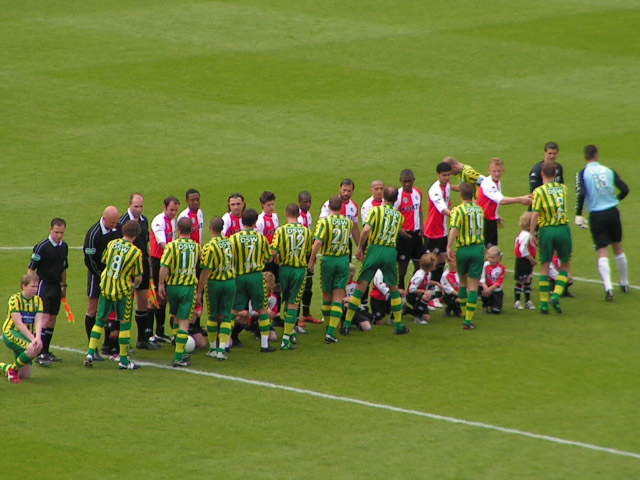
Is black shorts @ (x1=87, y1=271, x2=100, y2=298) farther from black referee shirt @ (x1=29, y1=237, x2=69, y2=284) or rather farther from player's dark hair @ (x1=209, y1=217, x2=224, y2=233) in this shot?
player's dark hair @ (x1=209, y1=217, x2=224, y2=233)

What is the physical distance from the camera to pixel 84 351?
14750 millimetres

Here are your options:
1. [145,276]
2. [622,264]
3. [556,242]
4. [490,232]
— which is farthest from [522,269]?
[145,276]

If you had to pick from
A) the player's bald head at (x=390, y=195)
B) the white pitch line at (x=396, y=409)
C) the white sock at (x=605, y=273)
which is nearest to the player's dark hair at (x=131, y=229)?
the white pitch line at (x=396, y=409)

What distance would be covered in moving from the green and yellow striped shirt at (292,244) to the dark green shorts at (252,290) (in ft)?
1.60

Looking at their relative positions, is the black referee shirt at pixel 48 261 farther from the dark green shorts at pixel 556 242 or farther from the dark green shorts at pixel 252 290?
the dark green shorts at pixel 556 242

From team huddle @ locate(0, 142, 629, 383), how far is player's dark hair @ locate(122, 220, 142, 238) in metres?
0.02

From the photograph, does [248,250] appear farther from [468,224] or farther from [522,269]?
[522,269]

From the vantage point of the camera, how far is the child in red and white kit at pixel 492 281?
53.7ft

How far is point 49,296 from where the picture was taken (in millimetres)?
14211

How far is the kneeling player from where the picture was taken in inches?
516

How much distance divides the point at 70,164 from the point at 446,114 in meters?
9.74

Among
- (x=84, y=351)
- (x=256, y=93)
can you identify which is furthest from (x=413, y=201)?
(x=256, y=93)

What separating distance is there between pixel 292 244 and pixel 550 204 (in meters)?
4.17

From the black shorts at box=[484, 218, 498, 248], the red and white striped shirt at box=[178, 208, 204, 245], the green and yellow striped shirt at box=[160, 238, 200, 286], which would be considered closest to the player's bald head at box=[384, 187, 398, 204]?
the black shorts at box=[484, 218, 498, 248]
